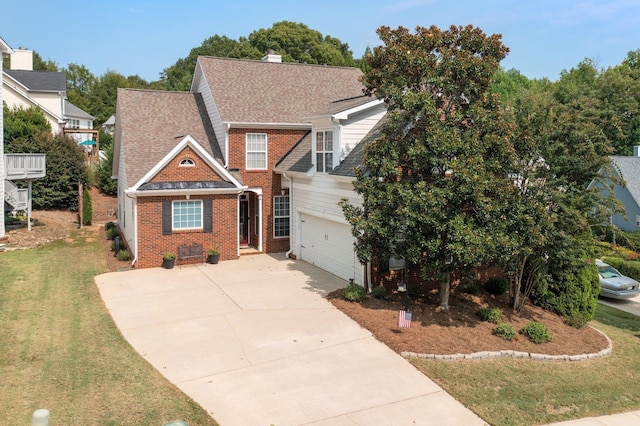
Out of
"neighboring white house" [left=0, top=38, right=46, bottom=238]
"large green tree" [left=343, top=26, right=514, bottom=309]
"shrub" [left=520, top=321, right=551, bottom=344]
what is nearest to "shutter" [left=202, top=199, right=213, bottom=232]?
"large green tree" [left=343, top=26, right=514, bottom=309]

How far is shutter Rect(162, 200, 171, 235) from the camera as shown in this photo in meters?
19.1

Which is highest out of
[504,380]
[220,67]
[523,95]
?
[220,67]

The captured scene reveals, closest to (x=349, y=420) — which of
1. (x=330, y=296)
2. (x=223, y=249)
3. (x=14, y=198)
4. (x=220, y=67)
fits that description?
(x=330, y=296)

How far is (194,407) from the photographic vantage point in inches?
337

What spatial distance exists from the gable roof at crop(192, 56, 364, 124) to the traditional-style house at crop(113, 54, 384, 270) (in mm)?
50

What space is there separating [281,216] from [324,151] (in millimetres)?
5325

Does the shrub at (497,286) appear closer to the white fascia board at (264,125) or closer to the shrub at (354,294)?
the shrub at (354,294)

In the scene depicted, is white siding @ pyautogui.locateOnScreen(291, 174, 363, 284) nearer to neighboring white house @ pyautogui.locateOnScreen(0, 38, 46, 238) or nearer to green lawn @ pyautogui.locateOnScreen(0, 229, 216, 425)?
green lawn @ pyautogui.locateOnScreen(0, 229, 216, 425)

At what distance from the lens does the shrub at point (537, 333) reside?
12.5 meters

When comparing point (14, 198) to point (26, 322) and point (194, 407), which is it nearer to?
point (26, 322)

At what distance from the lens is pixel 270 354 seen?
1105 cm

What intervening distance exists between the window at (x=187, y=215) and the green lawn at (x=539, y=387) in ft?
38.3

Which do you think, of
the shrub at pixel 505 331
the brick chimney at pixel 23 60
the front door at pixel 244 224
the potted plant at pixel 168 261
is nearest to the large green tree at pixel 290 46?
the brick chimney at pixel 23 60

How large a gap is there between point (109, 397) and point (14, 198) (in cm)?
1962
